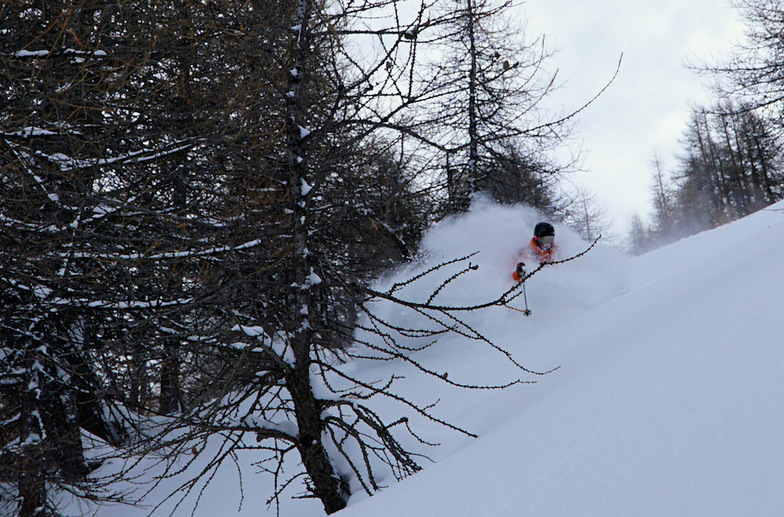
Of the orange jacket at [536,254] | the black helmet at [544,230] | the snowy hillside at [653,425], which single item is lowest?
the snowy hillside at [653,425]

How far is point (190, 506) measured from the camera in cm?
Result: 703

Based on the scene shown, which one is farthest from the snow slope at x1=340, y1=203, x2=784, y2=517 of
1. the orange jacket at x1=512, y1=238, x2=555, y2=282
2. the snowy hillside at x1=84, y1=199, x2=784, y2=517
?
the orange jacket at x1=512, y1=238, x2=555, y2=282

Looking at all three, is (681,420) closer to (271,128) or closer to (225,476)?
(271,128)

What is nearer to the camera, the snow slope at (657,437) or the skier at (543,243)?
the snow slope at (657,437)

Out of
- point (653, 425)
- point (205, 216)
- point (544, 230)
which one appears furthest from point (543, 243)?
point (653, 425)

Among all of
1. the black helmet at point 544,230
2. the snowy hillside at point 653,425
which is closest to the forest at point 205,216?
the snowy hillside at point 653,425

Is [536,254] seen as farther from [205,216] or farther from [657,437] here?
[657,437]

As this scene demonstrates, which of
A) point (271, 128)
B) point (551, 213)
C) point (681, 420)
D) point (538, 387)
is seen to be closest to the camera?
point (681, 420)

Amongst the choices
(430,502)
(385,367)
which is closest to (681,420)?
(430,502)

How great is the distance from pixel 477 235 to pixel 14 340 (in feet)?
28.3

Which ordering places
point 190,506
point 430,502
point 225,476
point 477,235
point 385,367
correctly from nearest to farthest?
point 430,502, point 190,506, point 225,476, point 385,367, point 477,235

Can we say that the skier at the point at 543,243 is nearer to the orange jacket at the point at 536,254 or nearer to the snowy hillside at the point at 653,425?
the orange jacket at the point at 536,254

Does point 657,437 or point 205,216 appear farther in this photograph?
point 205,216

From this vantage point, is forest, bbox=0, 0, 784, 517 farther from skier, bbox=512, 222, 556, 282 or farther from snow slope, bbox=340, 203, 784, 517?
skier, bbox=512, 222, 556, 282
